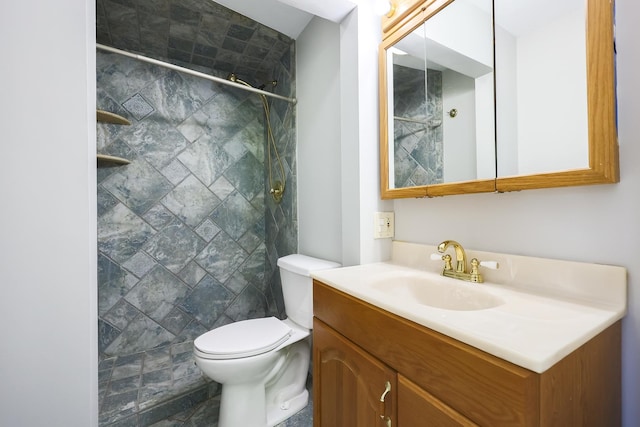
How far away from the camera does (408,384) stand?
63cm

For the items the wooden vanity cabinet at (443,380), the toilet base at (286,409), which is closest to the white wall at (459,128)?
the wooden vanity cabinet at (443,380)

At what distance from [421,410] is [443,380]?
109 millimetres

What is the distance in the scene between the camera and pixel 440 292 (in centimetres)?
93

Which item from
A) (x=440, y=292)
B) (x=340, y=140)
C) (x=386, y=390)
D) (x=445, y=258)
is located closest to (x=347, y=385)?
(x=386, y=390)

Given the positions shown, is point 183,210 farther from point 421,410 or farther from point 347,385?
point 421,410

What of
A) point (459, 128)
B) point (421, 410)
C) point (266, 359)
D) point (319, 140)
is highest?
A: point (319, 140)

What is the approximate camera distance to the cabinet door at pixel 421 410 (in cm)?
53

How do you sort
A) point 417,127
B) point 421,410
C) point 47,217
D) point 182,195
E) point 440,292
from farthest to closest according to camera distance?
1. point 182,195
2. point 417,127
3. point 440,292
4. point 47,217
5. point 421,410

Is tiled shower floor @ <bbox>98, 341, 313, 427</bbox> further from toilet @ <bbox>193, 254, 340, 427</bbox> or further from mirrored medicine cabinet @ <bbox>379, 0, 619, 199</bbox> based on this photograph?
mirrored medicine cabinet @ <bbox>379, 0, 619, 199</bbox>

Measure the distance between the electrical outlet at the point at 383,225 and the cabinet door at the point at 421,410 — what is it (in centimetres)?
68

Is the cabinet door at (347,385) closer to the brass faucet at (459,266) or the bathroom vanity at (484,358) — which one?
the bathroom vanity at (484,358)

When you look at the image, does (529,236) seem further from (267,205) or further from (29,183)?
(267,205)

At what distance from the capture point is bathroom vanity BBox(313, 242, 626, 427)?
45 cm

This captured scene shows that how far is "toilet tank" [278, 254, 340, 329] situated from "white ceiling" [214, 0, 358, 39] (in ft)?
4.16
